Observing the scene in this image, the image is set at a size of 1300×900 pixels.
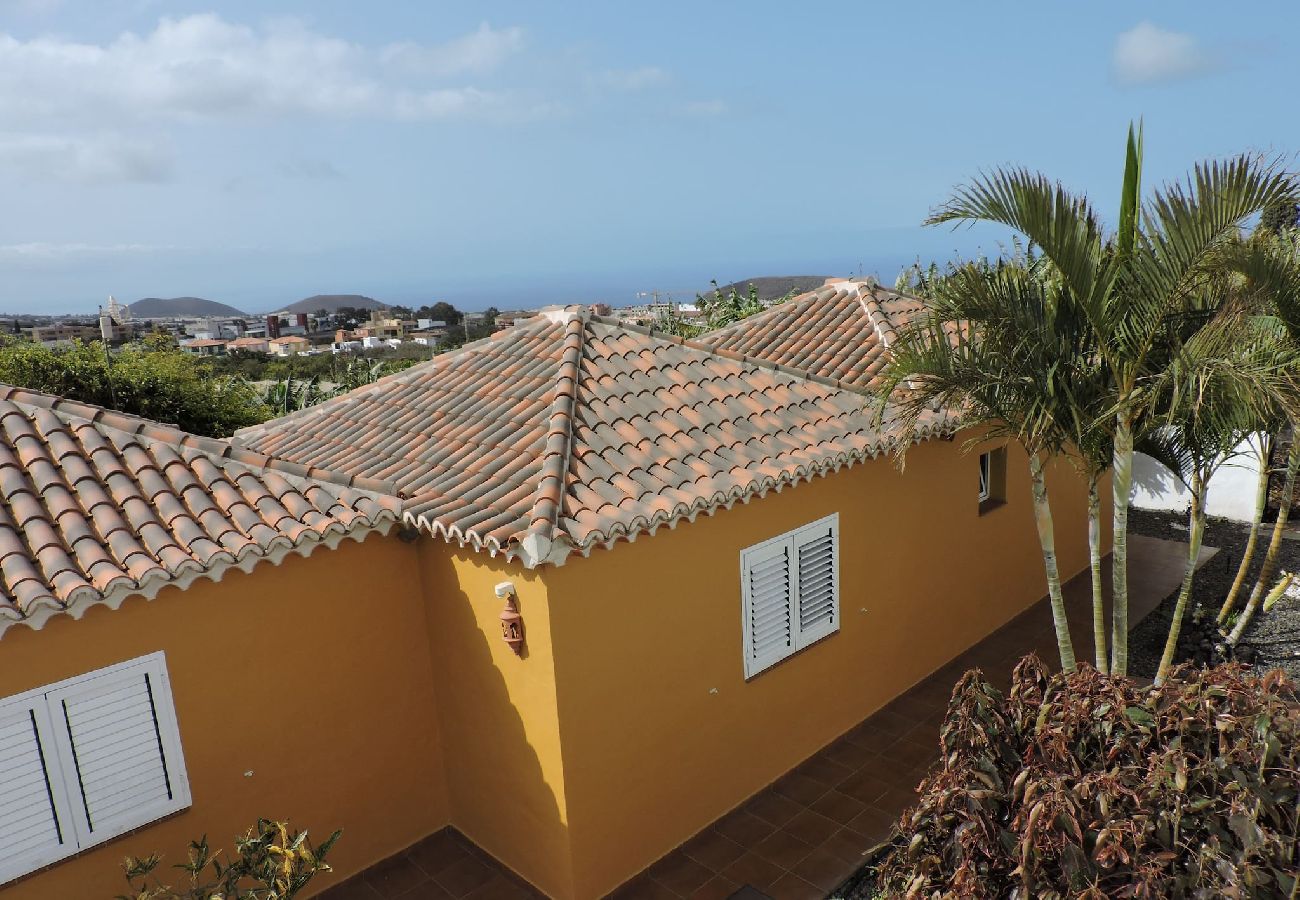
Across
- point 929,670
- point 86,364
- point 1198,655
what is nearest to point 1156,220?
point 929,670

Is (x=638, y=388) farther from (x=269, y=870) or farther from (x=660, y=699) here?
(x=269, y=870)

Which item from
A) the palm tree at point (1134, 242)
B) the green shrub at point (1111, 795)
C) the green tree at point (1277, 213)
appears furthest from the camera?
the green tree at point (1277, 213)

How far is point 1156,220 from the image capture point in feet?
24.8

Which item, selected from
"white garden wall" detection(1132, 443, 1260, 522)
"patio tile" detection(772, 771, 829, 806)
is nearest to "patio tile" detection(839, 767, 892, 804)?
"patio tile" detection(772, 771, 829, 806)

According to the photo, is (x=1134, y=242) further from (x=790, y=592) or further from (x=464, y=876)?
(x=464, y=876)

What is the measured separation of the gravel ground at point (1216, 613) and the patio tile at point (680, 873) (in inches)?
331

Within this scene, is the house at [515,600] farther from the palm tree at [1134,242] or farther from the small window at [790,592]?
the palm tree at [1134,242]

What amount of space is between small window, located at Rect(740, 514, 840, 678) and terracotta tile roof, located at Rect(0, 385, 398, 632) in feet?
14.6

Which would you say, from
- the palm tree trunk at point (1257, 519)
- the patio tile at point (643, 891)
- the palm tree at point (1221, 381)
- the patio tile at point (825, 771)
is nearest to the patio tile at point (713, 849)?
the patio tile at point (643, 891)

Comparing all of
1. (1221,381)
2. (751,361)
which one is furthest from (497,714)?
(1221,381)

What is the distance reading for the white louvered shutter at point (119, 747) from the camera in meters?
7.18

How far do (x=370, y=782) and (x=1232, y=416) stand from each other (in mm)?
10314

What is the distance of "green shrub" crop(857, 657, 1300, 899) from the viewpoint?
454 cm

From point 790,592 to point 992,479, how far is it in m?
6.39
